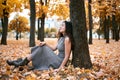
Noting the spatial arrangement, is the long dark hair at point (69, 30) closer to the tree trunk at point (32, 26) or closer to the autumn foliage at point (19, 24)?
the tree trunk at point (32, 26)

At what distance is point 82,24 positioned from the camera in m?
9.34

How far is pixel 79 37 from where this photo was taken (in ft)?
30.2

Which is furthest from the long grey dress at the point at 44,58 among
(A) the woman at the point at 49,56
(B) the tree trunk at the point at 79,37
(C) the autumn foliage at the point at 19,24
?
(C) the autumn foliage at the point at 19,24

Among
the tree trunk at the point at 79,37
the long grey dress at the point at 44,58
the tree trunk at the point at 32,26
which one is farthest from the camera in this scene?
the tree trunk at the point at 32,26

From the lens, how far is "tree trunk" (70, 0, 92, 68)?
30.0 feet

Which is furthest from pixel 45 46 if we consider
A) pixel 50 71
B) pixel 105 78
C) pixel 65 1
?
pixel 65 1

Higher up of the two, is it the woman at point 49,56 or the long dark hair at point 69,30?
the long dark hair at point 69,30

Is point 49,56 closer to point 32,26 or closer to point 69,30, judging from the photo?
point 69,30

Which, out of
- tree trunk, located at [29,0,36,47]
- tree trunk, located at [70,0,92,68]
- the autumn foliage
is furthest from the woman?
the autumn foliage

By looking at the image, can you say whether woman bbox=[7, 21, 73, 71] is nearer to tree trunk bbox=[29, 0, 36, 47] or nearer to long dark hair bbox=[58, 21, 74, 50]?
long dark hair bbox=[58, 21, 74, 50]

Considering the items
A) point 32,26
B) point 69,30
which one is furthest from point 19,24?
point 69,30

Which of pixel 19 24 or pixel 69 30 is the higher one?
pixel 69 30

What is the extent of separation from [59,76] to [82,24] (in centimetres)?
237

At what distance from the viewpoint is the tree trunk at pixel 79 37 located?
9.14 metres
